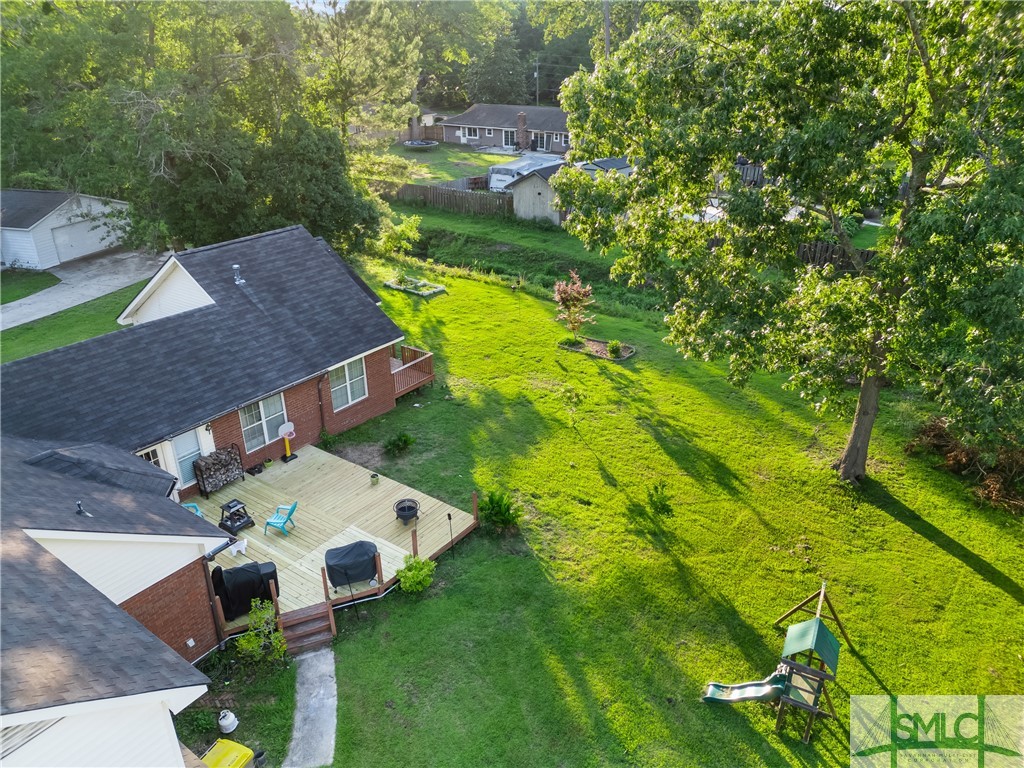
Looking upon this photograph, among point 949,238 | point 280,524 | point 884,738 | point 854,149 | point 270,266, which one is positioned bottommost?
point 884,738

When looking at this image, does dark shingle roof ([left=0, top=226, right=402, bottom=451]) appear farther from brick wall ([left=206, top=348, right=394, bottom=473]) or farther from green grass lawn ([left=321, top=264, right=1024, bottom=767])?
green grass lawn ([left=321, top=264, right=1024, bottom=767])

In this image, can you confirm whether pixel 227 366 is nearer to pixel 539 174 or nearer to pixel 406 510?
pixel 406 510

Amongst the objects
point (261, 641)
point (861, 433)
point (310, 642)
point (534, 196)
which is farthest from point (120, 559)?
point (534, 196)

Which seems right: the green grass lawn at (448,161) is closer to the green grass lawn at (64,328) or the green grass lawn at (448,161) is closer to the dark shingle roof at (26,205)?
the dark shingle roof at (26,205)

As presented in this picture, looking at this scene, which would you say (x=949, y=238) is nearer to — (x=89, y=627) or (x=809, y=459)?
(x=809, y=459)

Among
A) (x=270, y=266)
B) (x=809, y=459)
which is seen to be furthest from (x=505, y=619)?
(x=270, y=266)

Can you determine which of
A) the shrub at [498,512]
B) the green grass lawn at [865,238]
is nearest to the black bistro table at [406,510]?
the shrub at [498,512]
